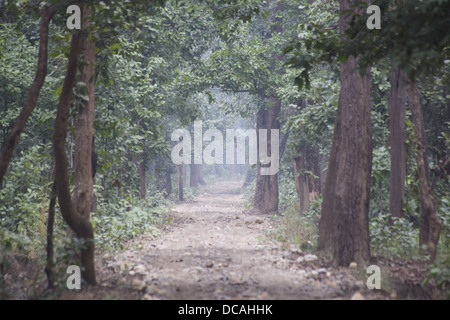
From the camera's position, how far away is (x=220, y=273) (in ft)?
26.9

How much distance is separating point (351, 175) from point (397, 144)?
2.19 meters

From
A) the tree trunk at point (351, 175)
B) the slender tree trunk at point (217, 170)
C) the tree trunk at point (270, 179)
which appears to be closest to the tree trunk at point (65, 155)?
the tree trunk at point (351, 175)

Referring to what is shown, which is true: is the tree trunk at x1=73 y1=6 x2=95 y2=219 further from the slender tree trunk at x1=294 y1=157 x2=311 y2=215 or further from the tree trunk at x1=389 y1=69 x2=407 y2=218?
the slender tree trunk at x1=294 y1=157 x2=311 y2=215

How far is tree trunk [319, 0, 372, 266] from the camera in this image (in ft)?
27.8

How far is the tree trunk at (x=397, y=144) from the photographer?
33.4 ft

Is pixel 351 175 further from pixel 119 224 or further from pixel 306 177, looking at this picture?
pixel 306 177

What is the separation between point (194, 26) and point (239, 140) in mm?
37375

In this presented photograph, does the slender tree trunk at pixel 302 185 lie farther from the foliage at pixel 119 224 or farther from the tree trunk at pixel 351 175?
the tree trunk at pixel 351 175

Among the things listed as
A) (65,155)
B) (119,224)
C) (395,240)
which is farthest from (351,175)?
(119,224)

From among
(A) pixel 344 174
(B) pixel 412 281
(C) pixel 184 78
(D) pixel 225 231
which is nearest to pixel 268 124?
(C) pixel 184 78

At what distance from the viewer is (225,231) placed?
14102 mm

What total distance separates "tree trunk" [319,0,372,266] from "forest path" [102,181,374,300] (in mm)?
700

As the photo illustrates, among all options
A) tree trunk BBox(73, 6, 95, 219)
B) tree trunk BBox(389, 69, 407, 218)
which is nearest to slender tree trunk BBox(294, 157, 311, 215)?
tree trunk BBox(389, 69, 407, 218)
